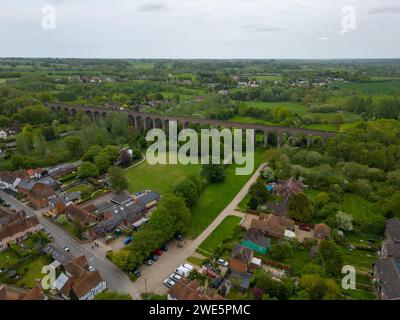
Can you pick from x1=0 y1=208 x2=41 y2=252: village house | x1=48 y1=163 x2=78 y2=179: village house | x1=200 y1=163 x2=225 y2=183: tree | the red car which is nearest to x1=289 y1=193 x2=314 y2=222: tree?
the red car

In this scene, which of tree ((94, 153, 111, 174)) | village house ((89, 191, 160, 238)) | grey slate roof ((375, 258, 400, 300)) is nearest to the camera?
grey slate roof ((375, 258, 400, 300))

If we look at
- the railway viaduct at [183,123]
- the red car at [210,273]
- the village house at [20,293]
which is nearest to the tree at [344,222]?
the red car at [210,273]

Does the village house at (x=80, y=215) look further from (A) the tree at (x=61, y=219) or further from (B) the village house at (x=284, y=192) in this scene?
(B) the village house at (x=284, y=192)

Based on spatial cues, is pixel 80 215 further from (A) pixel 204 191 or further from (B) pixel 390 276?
(B) pixel 390 276

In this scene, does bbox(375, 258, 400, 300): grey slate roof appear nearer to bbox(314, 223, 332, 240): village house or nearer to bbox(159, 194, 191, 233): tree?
bbox(314, 223, 332, 240): village house

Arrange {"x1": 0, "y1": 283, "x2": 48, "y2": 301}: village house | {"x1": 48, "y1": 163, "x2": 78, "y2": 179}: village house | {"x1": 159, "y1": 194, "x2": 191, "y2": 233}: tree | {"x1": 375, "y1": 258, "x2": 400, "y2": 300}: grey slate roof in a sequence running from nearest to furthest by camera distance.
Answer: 1. {"x1": 0, "y1": 283, "x2": 48, "y2": 301}: village house
2. {"x1": 375, "y1": 258, "x2": 400, "y2": 300}: grey slate roof
3. {"x1": 159, "y1": 194, "x2": 191, "y2": 233}: tree
4. {"x1": 48, "y1": 163, "x2": 78, "y2": 179}: village house

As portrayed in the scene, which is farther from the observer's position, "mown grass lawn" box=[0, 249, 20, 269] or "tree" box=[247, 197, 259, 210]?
"tree" box=[247, 197, 259, 210]

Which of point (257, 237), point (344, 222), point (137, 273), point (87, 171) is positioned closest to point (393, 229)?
point (344, 222)
